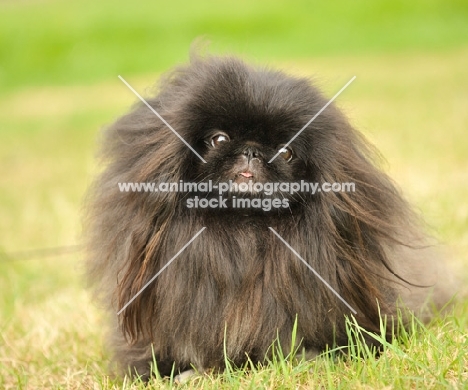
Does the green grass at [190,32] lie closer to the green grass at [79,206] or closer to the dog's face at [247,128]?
the green grass at [79,206]

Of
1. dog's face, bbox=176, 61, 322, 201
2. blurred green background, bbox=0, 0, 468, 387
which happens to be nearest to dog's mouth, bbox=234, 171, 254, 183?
dog's face, bbox=176, 61, 322, 201

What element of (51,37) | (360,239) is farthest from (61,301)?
(51,37)

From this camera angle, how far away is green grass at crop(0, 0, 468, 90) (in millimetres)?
14359

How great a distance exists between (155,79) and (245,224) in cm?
178

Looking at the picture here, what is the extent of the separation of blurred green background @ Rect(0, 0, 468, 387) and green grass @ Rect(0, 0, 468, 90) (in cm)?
5

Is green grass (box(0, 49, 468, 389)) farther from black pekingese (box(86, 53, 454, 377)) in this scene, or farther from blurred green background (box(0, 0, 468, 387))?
black pekingese (box(86, 53, 454, 377))

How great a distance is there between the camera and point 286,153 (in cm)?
196

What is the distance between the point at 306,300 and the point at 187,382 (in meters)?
0.47

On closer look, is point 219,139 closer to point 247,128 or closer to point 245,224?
point 247,128

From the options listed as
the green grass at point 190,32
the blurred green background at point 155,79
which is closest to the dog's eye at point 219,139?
the blurred green background at point 155,79

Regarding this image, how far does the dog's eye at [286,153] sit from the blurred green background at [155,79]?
378mm

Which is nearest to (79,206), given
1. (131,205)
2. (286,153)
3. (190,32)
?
(131,205)

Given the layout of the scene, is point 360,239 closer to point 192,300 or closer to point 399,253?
point 399,253

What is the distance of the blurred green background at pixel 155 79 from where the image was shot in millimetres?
3930
